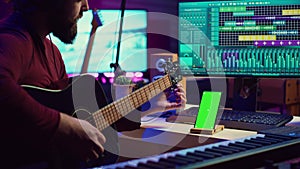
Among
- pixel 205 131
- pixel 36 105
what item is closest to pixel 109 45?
pixel 205 131

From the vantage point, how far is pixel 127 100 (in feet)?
6.88

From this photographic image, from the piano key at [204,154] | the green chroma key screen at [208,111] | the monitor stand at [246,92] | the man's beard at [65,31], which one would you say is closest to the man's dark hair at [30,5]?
the man's beard at [65,31]

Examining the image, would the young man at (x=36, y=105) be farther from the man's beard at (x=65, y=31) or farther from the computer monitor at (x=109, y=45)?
the computer monitor at (x=109, y=45)

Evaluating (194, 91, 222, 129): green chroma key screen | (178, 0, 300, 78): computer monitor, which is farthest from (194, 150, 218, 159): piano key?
(178, 0, 300, 78): computer monitor

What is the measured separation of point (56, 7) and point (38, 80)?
33cm

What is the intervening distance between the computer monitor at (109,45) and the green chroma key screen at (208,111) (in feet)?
5.18

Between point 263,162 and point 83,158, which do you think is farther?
point 83,158

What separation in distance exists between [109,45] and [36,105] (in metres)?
2.72

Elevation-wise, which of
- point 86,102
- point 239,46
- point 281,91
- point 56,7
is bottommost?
point 281,91

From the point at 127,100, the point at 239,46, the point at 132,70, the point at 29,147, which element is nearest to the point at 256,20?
the point at 239,46

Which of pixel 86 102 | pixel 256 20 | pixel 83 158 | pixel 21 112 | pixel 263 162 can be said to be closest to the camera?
pixel 263 162

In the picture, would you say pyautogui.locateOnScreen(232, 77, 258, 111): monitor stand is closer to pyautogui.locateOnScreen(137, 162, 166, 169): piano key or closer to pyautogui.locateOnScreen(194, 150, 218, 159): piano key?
pyautogui.locateOnScreen(194, 150, 218, 159): piano key

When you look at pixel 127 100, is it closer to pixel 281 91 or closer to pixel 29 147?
pixel 29 147

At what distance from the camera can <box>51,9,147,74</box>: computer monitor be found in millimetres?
3852
